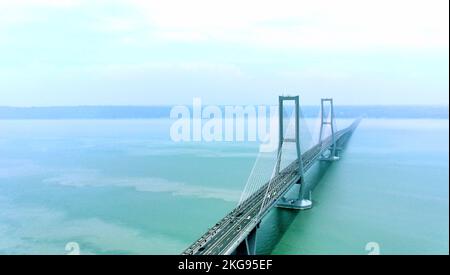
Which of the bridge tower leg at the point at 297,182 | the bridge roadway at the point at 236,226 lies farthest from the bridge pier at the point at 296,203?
the bridge roadway at the point at 236,226

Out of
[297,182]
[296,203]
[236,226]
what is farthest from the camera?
[297,182]

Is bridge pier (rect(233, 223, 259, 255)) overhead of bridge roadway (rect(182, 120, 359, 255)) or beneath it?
beneath

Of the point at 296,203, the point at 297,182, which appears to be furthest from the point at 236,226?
the point at 297,182

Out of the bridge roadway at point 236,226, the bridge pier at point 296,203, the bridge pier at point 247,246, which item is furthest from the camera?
the bridge pier at point 296,203

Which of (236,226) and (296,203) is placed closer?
(236,226)

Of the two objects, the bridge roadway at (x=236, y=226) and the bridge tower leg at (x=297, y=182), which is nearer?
the bridge roadway at (x=236, y=226)

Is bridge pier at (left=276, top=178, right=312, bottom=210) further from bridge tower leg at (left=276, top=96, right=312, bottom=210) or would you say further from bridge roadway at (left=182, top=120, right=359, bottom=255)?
bridge roadway at (left=182, top=120, right=359, bottom=255)

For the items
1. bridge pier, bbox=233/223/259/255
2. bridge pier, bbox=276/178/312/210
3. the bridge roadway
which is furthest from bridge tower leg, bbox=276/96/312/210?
bridge pier, bbox=233/223/259/255

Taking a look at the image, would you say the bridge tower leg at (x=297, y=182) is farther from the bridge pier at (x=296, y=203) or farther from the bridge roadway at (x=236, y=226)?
the bridge roadway at (x=236, y=226)

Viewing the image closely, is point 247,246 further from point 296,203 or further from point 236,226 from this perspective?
point 296,203

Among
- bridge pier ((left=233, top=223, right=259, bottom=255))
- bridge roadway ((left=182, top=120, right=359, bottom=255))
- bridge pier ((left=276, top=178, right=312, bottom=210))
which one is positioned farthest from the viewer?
bridge pier ((left=276, top=178, right=312, bottom=210))
